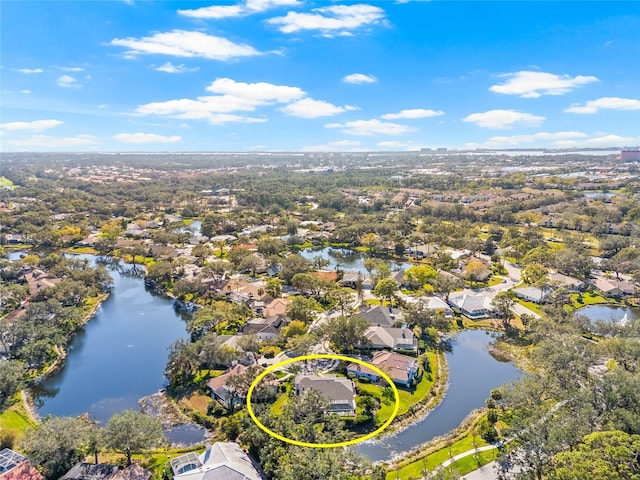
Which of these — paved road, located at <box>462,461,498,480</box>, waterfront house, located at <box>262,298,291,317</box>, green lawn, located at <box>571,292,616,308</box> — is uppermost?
waterfront house, located at <box>262,298,291,317</box>

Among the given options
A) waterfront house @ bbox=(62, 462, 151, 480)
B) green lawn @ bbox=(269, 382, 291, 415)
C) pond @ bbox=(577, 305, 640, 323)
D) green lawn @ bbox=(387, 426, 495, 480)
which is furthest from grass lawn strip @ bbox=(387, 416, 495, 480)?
pond @ bbox=(577, 305, 640, 323)

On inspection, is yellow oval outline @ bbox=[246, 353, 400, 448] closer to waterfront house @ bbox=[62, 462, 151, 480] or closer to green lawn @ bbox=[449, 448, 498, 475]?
green lawn @ bbox=[449, 448, 498, 475]

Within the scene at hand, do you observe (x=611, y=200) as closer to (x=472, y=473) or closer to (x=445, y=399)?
(x=445, y=399)

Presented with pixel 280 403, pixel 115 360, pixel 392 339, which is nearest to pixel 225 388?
pixel 280 403

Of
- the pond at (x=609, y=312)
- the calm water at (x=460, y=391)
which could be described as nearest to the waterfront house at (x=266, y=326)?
the calm water at (x=460, y=391)

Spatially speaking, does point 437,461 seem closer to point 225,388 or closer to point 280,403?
point 280,403

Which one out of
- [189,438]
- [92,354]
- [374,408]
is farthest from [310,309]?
[92,354]
